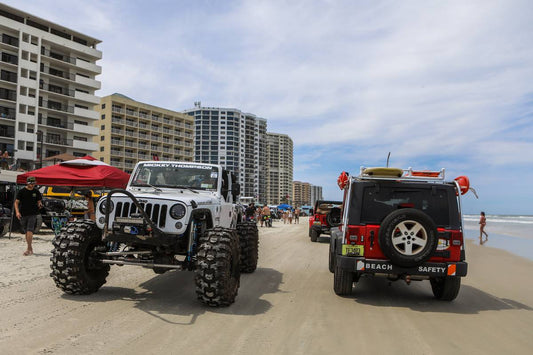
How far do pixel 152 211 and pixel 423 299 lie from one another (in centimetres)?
457

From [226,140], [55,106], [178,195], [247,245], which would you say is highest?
[226,140]

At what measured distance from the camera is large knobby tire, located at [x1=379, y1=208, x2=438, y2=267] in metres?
5.84

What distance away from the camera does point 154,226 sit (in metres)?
5.35

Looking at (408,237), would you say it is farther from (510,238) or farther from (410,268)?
(510,238)

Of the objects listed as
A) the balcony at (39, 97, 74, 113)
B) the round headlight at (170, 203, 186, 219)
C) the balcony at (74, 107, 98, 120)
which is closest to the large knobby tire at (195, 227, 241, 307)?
the round headlight at (170, 203, 186, 219)

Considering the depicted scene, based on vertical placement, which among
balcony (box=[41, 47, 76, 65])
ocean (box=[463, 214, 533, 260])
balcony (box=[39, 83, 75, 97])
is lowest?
ocean (box=[463, 214, 533, 260])

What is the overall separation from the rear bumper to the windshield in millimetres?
2947

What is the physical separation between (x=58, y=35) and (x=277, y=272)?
220 feet

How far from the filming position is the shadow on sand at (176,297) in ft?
17.5

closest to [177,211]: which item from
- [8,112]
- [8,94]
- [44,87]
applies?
[8,112]

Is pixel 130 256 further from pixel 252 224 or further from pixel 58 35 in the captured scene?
pixel 58 35

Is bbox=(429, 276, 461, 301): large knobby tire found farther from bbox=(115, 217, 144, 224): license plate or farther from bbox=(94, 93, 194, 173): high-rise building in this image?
bbox=(94, 93, 194, 173): high-rise building

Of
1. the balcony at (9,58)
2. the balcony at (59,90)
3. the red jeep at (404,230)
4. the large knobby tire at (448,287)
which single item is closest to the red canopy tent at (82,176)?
the red jeep at (404,230)

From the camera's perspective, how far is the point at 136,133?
87625 mm
